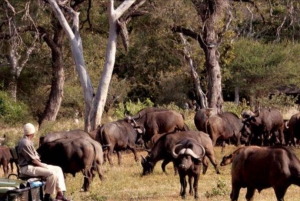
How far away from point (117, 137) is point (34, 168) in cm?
1169

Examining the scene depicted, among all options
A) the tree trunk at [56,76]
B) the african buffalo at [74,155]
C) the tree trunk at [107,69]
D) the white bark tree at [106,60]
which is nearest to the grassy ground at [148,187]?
the african buffalo at [74,155]

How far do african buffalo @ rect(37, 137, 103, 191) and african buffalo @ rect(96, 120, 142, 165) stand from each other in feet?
13.7

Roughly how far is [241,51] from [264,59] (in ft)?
5.88

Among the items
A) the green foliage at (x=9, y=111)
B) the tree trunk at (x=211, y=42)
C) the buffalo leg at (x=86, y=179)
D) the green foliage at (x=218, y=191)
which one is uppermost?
the tree trunk at (x=211, y=42)

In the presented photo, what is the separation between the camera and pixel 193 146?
56.5 feet

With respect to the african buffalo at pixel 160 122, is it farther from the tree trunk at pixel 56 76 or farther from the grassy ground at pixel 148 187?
the tree trunk at pixel 56 76

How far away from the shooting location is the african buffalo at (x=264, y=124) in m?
28.9

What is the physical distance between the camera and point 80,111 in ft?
149

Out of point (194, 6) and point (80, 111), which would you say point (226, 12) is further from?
point (80, 111)

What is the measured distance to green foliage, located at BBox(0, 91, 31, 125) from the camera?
39125 millimetres

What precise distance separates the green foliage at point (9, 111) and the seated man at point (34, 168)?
26.1 metres

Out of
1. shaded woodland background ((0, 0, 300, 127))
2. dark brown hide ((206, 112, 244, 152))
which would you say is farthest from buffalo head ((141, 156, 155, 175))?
shaded woodland background ((0, 0, 300, 127))

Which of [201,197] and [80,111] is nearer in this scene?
[201,197]

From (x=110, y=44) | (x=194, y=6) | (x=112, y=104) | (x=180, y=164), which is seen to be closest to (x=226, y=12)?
(x=194, y=6)
